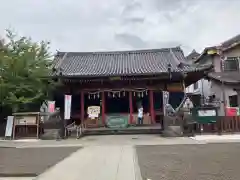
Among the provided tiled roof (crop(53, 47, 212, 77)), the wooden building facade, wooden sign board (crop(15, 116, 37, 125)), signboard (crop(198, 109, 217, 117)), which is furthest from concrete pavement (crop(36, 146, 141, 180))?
tiled roof (crop(53, 47, 212, 77))

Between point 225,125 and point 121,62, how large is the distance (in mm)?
12990

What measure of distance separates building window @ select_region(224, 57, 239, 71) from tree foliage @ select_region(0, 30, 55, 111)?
1607 centimetres

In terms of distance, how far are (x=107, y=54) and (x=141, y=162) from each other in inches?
950

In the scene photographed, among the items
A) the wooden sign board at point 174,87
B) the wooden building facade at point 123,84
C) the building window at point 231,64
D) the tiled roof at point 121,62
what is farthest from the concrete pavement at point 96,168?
the building window at point 231,64

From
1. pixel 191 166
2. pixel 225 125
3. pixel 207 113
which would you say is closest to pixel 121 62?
pixel 207 113

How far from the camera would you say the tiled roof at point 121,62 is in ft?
86.4

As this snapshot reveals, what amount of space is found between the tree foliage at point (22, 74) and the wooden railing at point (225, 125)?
39.4 feet

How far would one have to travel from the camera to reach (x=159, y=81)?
26.7 m

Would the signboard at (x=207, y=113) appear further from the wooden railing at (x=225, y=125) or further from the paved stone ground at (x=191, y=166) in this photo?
the paved stone ground at (x=191, y=166)

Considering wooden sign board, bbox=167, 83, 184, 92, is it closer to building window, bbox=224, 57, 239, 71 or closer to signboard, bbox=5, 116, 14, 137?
building window, bbox=224, 57, 239, 71

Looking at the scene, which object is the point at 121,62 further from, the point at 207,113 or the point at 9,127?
the point at 9,127

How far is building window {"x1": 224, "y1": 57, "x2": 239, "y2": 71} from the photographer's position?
1192 inches

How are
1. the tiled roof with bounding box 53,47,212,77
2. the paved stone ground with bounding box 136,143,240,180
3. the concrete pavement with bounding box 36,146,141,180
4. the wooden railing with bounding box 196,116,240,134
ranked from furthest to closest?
1. the tiled roof with bounding box 53,47,212,77
2. the wooden railing with bounding box 196,116,240,134
3. the concrete pavement with bounding box 36,146,141,180
4. the paved stone ground with bounding box 136,143,240,180

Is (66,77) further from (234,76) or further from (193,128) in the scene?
(234,76)
